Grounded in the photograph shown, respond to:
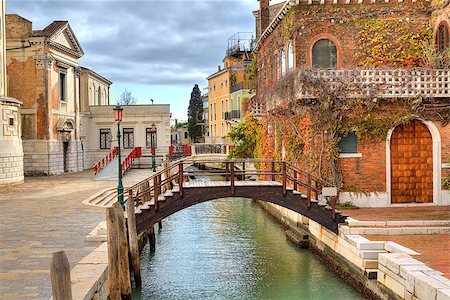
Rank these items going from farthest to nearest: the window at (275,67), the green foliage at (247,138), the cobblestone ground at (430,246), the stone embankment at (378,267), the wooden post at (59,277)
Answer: the green foliage at (247,138), the window at (275,67), the cobblestone ground at (430,246), the stone embankment at (378,267), the wooden post at (59,277)

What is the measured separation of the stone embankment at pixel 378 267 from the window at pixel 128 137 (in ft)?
79.6

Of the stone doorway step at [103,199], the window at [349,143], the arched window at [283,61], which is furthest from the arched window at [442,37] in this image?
the stone doorway step at [103,199]

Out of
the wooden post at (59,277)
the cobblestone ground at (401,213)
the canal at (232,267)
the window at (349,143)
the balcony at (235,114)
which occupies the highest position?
the balcony at (235,114)

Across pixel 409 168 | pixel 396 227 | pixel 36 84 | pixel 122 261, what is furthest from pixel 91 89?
pixel 122 261

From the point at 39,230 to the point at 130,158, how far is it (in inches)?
744

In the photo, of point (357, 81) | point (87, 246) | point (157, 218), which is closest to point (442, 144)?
point (357, 81)

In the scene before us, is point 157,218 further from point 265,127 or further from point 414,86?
point 265,127

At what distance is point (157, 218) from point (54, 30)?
20.9m

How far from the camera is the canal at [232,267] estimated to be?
37.9 ft

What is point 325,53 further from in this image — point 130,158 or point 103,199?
point 130,158

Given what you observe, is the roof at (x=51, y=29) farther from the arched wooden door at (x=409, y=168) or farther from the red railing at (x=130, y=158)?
the arched wooden door at (x=409, y=168)

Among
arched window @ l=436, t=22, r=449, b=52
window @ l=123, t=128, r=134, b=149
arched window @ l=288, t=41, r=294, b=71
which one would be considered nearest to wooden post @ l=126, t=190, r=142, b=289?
arched window @ l=288, t=41, r=294, b=71

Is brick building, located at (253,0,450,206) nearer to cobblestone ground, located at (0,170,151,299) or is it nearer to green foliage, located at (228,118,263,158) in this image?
cobblestone ground, located at (0,170,151,299)

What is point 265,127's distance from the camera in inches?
1008
